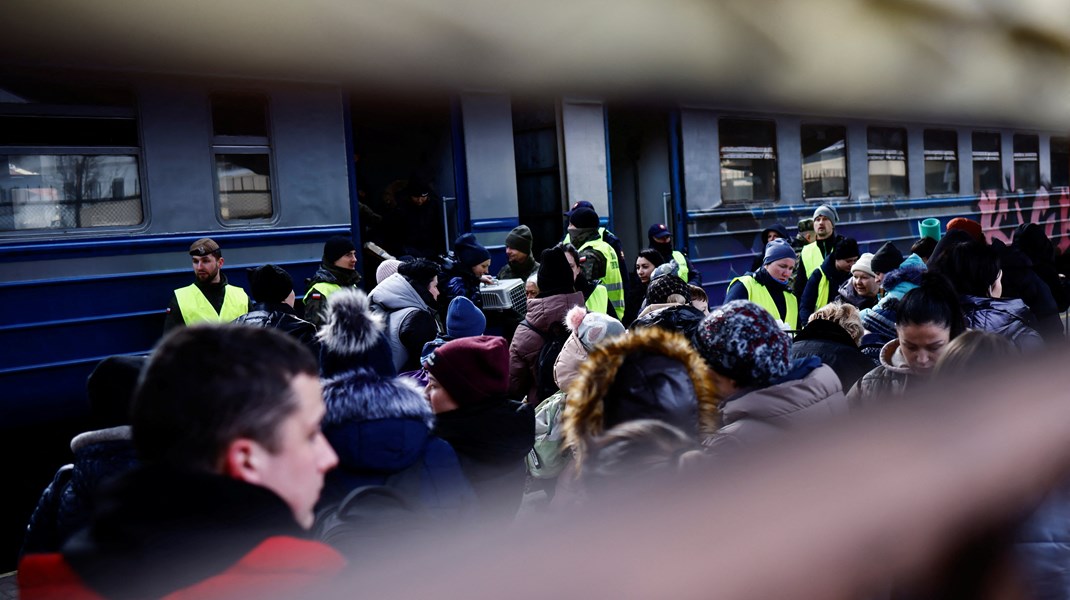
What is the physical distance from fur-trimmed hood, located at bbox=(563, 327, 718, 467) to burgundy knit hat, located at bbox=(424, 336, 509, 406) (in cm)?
66

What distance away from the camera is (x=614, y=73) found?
5.41 meters

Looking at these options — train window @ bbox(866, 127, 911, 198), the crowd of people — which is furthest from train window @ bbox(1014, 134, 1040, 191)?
the crowd of people

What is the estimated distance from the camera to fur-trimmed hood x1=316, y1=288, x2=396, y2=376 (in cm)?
222

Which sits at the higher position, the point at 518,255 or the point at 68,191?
the point at 68,191

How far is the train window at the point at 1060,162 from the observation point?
11758mm

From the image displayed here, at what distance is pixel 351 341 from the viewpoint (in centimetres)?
224

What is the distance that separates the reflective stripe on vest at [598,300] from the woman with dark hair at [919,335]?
3.08 m

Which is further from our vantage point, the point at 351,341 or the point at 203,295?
the point at 203,295

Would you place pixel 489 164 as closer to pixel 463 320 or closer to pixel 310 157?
pixel 310 157

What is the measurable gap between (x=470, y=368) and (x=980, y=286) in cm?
216

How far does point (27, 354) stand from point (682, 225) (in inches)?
189

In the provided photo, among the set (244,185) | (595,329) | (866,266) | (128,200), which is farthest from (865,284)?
(128,200)

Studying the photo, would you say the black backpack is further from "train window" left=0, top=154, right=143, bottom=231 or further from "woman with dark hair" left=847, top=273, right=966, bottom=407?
"train window" left=0, top=154, right=143, bottom=231

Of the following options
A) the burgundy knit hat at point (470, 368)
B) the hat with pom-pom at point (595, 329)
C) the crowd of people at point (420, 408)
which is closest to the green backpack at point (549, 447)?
the crowd of people at point (420, 408)
